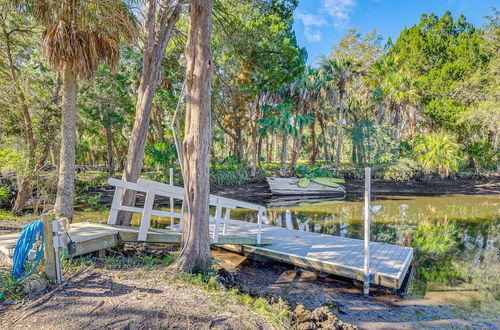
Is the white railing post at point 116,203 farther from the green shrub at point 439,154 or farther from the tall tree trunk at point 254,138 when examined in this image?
the green shrub at point 439,154

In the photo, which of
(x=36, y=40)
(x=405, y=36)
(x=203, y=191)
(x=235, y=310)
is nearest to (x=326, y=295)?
(x=235, y=310)

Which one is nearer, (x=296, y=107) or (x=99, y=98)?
(x=99, y=98)

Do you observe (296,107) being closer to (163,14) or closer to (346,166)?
(346,166)

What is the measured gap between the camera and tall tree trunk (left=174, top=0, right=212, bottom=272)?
430cm

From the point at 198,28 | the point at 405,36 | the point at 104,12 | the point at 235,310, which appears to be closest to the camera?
the point at 235,310

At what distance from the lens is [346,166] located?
92.8 ft

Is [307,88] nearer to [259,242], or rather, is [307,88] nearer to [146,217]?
[259,242]

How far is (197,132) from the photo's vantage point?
4320mm

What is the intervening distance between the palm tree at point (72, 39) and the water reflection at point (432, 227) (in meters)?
7.39

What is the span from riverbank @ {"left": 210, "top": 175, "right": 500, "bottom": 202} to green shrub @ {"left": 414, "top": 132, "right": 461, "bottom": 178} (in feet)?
3.68

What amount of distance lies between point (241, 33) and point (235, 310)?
24.7 feet

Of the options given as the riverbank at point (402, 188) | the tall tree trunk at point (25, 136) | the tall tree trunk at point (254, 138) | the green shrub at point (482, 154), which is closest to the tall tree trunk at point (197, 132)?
the tall tree trunk at point (25, 136)

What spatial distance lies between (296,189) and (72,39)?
53.6 ft

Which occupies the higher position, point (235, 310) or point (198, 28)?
point (198, 28)
